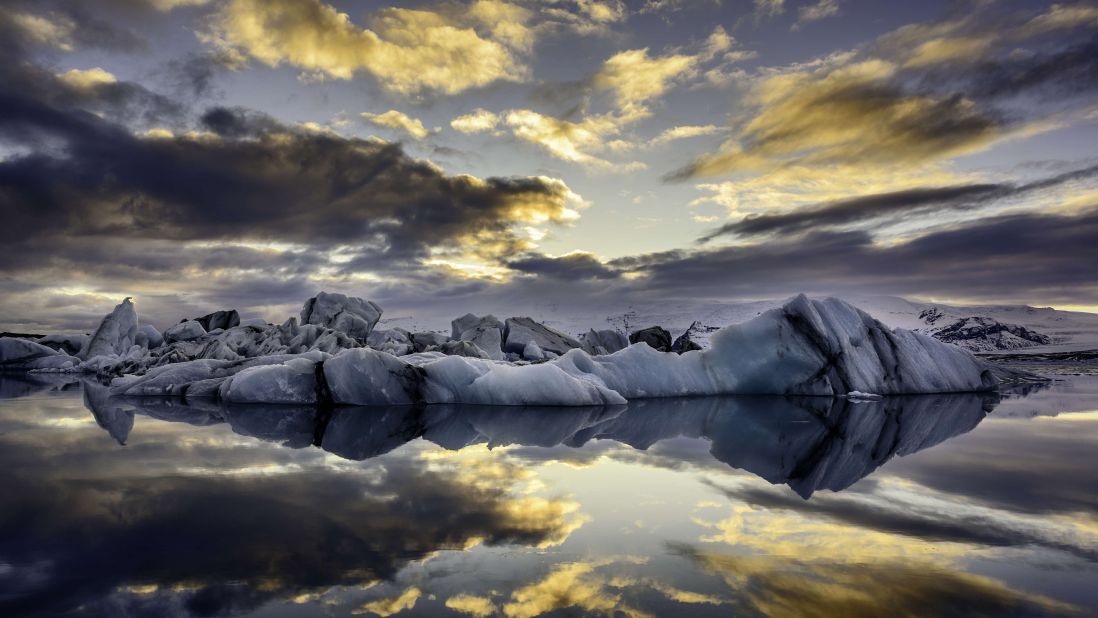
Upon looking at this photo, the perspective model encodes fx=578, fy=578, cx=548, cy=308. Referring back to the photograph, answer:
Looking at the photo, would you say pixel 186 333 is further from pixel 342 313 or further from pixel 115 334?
pixel 342 313

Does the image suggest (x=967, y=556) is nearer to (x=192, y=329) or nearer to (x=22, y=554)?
(x=22, y=554)

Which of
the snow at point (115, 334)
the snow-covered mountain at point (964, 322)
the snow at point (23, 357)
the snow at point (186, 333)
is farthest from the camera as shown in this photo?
the snow-covered mountain at point (964, 322)

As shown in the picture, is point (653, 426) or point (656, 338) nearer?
point (653, 426)

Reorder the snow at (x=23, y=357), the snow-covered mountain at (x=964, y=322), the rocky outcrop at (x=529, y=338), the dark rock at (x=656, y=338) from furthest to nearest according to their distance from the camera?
the snow-covered mountain at (x=964, y=322) → the dark rock at (x=656, y=338) → the rocky outcrop at (x=529, y=338) → the snow at (x=23, y=357)

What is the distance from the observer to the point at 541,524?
135 inches

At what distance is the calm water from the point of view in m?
2.38

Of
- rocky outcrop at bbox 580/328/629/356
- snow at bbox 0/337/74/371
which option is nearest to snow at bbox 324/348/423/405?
rocky outcrop at bbox 580/328/629/356

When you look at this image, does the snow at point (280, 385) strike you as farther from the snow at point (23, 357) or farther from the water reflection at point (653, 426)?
the snow at point (23, 357)

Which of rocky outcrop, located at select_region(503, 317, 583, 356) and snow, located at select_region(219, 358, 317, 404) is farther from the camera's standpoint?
rocky outcrop, located at select_region(503, 317, 583, 356)

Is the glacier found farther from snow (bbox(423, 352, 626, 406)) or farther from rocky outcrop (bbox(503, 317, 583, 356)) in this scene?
rocky outcrop (bbox(503, 317, 583, 356))

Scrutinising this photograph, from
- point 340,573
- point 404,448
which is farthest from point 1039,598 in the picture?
point 404,448

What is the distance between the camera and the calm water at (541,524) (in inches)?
93.7

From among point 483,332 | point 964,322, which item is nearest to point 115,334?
point 483,332

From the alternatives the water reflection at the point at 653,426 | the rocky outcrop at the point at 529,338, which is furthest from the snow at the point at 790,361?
the rocky outcrop at the point at 529,338
